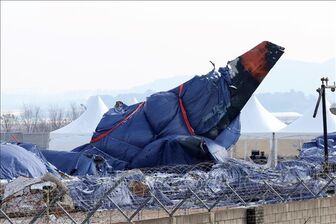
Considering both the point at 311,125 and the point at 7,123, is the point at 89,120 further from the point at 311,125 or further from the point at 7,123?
the point at 7,123

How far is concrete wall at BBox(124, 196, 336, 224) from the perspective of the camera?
1171 centimetres

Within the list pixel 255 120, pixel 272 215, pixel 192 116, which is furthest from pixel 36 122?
pixel 272 215

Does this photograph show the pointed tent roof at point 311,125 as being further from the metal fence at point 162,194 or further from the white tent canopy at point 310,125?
the metal fence at point 162,194

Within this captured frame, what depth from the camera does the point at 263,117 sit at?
38.8 meters

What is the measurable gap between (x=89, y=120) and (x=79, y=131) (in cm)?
202

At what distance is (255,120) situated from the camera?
38.2 meters

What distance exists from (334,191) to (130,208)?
5520 millimetres

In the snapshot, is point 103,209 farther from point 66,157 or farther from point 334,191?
point 66,157

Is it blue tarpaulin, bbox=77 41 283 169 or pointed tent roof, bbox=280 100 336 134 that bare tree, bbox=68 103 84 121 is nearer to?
pointed tent roof, bbox=280 100 336 134

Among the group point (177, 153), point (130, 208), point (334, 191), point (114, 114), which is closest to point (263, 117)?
point (114, 114)

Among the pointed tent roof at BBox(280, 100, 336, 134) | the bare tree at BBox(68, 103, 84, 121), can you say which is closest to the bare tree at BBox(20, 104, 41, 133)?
the bare tree at BBox(68, 103, 84, 121)

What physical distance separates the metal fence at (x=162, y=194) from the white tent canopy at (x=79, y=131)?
20.2m

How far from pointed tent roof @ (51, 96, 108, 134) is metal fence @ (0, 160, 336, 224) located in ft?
75.2

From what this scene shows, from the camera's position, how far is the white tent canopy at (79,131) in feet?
121
